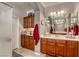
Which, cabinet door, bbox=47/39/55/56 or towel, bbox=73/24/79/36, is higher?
towel, bbox=73/24/79/36

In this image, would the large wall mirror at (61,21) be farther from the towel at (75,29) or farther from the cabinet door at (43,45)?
the cabinet door at (43,45)

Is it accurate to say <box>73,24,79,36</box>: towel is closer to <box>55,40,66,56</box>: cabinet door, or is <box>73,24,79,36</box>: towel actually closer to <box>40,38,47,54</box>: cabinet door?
<box>55,40,66,56</box>: cabinet door

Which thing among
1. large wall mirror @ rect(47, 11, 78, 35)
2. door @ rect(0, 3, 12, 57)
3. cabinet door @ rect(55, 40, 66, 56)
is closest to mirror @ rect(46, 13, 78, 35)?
large wall mirror @ rect(47, 11, 78, 35)

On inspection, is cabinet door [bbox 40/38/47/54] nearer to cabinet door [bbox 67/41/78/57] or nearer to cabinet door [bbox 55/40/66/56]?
cabinet door [bbox 55/40/66/56]

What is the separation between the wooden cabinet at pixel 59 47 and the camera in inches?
88.9

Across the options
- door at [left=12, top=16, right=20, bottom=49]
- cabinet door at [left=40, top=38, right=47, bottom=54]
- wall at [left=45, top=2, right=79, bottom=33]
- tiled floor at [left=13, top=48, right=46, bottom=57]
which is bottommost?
tiled floor at [left=13, top=48, right=46, bottom=57]

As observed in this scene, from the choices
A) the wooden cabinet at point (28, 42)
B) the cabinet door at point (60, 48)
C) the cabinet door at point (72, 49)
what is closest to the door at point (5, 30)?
the wooden cabinet at point (28, 42)

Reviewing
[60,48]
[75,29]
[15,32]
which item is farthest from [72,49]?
[15,32]

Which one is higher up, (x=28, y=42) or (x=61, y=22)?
(x=61, y=22)

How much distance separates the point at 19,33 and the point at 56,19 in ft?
1.93

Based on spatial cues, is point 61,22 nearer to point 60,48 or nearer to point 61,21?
point 61,21

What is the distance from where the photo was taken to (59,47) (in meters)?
2.30

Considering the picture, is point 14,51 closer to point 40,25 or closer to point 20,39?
point 20,39

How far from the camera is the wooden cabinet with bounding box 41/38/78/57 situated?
226cm
